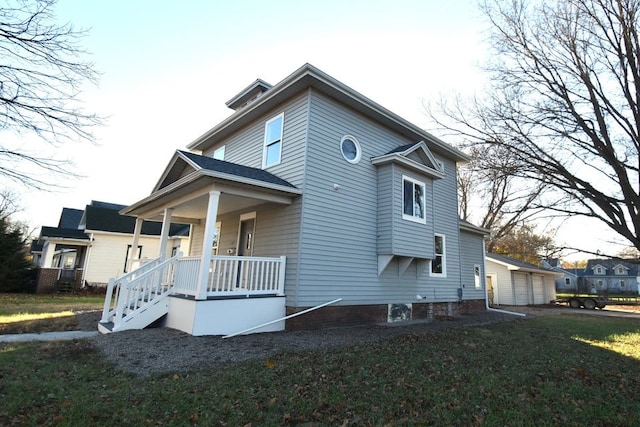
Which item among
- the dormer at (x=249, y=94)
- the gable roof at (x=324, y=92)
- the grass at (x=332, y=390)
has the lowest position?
the grass at (x=332, y=390)

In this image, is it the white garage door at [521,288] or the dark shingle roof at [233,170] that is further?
the white garage door at [521,288]

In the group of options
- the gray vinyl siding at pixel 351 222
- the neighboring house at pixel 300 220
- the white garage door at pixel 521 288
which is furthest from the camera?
the white garage door at pixel 521 288

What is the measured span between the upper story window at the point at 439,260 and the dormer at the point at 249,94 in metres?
8.69

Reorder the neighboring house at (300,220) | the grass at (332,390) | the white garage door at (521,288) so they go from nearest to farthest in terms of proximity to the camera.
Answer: the grass at (332,390), the neighboring house at (300,220), the white garage door at (521,288)

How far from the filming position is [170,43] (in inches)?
396

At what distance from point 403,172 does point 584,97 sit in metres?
5.21

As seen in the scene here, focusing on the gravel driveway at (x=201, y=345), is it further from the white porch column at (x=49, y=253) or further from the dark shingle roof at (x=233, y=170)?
the white porch column at (x=49, y=253)

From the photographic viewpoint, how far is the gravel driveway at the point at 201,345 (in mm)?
5125

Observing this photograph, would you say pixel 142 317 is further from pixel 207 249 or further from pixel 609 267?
pixel 609 267

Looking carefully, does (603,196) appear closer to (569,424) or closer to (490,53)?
(490,53)

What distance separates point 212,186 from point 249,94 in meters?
6.60

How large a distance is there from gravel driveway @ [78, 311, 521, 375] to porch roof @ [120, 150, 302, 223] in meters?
3.30

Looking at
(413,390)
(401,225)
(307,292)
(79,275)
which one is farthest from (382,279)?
(79,275)

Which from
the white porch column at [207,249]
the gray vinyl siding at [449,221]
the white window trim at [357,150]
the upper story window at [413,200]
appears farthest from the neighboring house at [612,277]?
the white porch column at [207,249]
